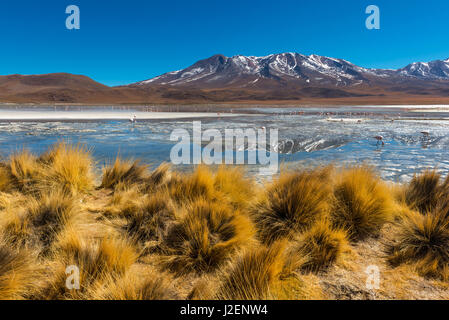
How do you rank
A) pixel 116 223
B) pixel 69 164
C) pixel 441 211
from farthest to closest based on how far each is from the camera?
pixel 69 164 < pixel 116 223 < pixel 441 211

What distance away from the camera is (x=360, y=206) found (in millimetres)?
2719

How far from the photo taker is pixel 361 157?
6.42 meters

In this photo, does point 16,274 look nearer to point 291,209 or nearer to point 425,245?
point 291,209

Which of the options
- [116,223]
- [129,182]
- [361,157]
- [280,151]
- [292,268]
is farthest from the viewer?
[280,151]

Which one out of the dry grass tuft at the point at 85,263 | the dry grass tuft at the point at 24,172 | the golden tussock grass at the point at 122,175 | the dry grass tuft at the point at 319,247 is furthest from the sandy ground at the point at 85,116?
the dry grass tuft at the point at 319,247

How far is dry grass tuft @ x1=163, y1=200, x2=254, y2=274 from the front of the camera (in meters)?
2.11

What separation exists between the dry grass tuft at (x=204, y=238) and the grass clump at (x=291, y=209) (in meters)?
0.23

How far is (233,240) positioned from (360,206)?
4.72ft

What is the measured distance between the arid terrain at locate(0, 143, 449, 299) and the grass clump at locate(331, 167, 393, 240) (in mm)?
11

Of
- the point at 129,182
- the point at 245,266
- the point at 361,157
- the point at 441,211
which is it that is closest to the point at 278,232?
the point at 245,266

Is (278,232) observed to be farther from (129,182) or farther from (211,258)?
(129,182)

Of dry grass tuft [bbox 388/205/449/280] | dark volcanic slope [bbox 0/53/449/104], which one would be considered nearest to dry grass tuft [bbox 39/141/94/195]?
dry grass tuft [bbox 388/205/449/280]

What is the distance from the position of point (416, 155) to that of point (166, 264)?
7126mm

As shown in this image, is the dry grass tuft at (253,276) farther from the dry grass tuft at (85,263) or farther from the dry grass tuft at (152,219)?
the dry grass tuft at (152,219)
